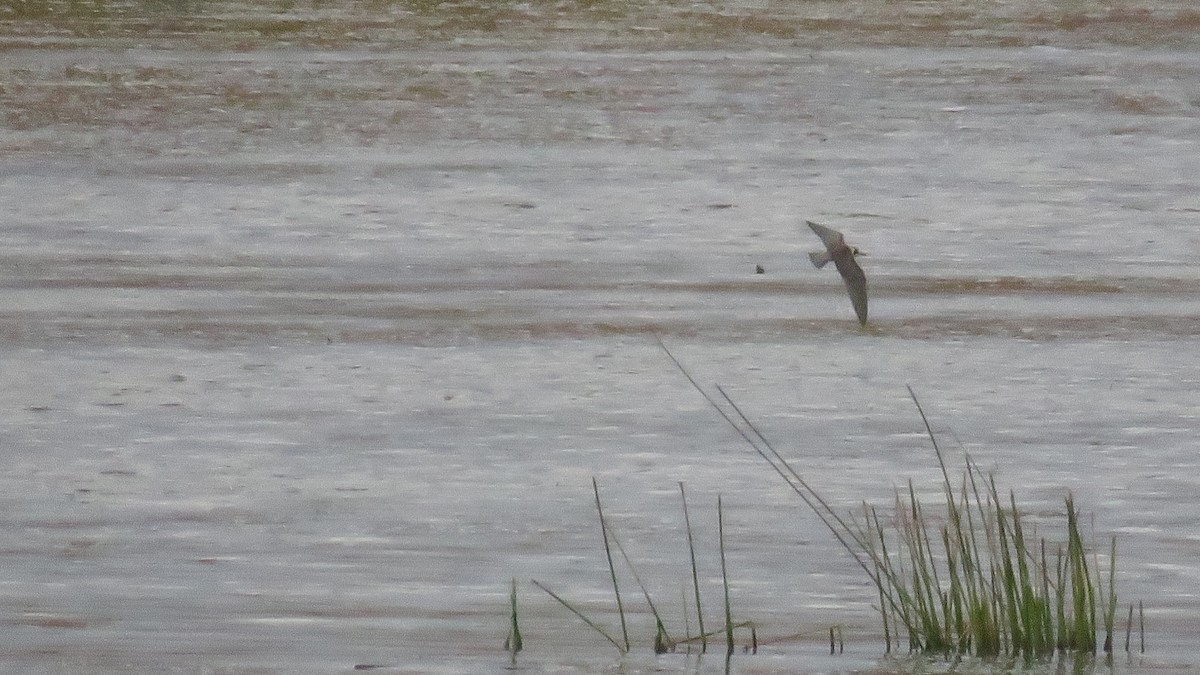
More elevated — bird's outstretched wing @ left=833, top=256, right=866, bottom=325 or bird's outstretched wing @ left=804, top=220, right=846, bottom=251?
bird's outstretched wing @ left=804, top=220, right=846, bottom=251

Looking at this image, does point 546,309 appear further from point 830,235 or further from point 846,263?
point 830,235

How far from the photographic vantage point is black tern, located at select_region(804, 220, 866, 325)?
440 cm

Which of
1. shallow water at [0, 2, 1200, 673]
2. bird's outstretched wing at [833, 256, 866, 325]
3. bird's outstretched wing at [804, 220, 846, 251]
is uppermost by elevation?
bird's outstretched wing at [804, 220, 846, 251]

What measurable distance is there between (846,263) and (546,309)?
314 centimetres

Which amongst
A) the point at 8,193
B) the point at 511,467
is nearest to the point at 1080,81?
the point at 8,193

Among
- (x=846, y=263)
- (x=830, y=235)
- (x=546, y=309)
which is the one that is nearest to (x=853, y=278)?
(x=846, y=263)

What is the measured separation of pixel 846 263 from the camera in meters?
4.58

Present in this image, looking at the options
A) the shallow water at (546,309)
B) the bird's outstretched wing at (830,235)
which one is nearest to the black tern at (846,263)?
the bird's outstretched wing at (830,235)

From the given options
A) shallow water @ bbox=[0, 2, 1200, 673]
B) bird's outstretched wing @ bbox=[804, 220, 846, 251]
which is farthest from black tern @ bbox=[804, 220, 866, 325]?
shallow water @ bbox=[0, 2, 1200, 673]

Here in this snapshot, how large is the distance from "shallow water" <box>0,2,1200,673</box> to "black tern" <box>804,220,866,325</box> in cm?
57

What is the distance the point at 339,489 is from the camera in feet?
18.9

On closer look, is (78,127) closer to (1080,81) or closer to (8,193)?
(8,193)

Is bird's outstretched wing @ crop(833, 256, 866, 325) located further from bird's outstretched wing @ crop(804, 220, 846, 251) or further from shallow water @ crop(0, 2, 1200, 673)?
shallow water @ crop(0, 2, 1200, 673)

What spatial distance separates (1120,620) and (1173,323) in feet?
9.76
